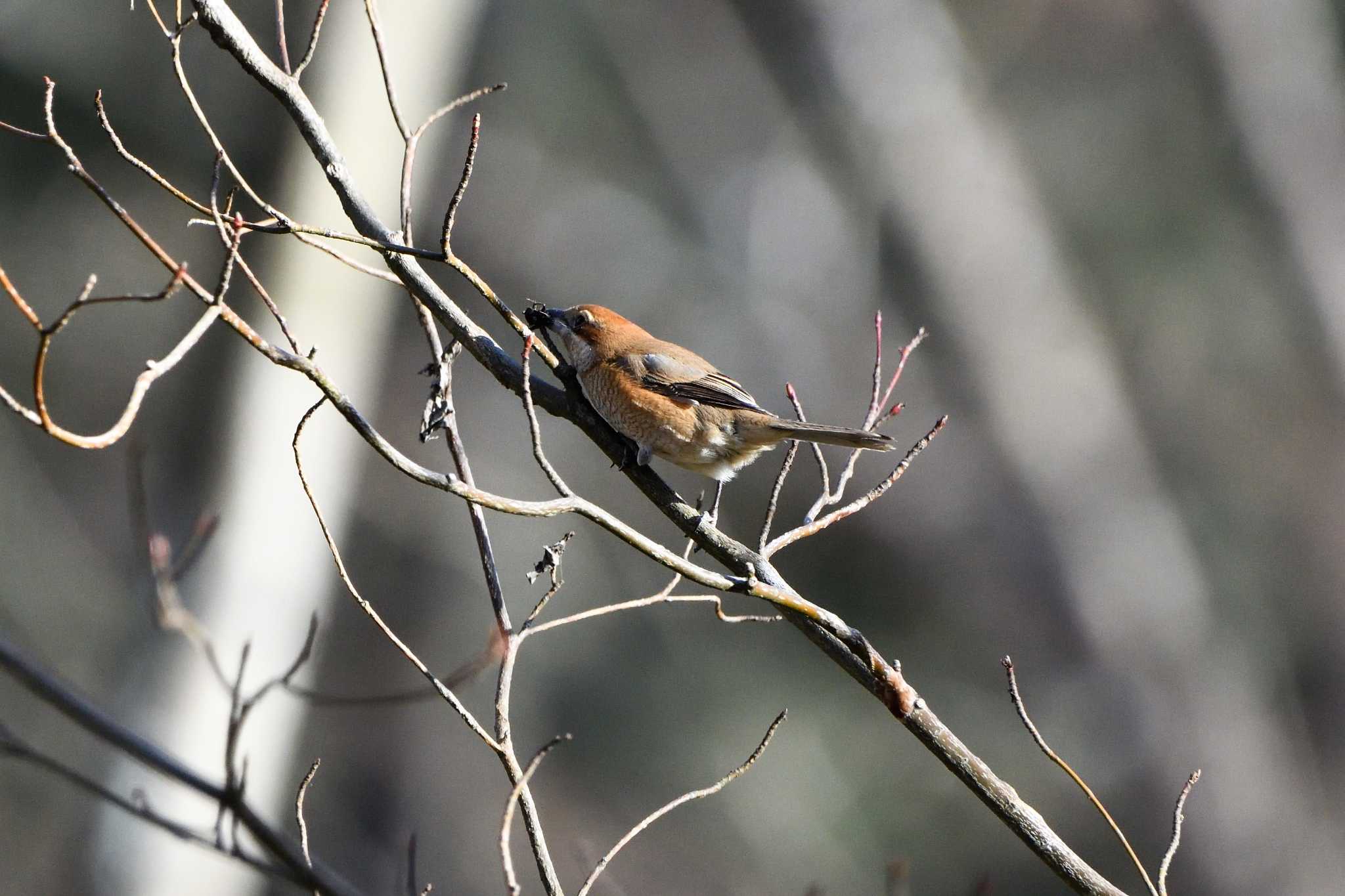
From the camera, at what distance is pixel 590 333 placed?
3.41 metres

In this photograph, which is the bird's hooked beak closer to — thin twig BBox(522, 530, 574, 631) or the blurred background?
thin twig BBox(522, 530, 574, 631)

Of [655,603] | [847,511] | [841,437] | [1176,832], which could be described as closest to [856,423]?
[841,437]

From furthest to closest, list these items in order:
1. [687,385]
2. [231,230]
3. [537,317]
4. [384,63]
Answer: [687,385]
[537,317]
[384,63]
[231,230]

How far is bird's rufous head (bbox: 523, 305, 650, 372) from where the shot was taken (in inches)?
132

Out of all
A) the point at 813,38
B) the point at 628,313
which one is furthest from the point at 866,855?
the point at 813,38

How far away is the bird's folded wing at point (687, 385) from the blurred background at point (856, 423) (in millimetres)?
4802

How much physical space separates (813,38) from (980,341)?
125 inches

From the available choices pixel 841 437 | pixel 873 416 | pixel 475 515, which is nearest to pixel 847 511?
pixel 873 416

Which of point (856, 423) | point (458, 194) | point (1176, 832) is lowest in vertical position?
point (1176, 832)

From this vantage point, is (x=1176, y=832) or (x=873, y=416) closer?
(x=1176, y=832)

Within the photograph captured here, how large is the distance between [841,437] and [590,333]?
1029mm

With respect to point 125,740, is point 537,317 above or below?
above

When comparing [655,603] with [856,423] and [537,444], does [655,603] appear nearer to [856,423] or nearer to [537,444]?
[537,444]

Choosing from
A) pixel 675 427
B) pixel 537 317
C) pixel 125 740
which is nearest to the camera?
pixel 125 740
